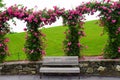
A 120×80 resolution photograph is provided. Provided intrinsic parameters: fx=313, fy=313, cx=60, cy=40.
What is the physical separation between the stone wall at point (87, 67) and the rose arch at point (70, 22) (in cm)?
52

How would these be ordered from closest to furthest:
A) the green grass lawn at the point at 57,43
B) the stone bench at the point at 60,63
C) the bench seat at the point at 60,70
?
the bench seat at the point at 60,70
the stone bench at the point at 60,63
the green grass lawn at the point at 57,43

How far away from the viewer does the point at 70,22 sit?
11938mm

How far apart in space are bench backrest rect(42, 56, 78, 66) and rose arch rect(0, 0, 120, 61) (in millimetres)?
694

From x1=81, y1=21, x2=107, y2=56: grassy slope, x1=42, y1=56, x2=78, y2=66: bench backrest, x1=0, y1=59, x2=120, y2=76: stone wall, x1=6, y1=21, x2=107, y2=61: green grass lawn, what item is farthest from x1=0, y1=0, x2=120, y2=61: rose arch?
x1=81, y1=21, x2=107, y2=56: grassy slope

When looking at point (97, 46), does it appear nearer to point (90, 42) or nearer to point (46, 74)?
point (90, 42)

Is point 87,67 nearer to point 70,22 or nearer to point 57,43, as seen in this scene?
point 70,22

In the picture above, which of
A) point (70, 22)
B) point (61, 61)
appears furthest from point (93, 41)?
point (61, 61)

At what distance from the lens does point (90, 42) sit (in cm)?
1730

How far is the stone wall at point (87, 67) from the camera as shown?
11359 millimetres

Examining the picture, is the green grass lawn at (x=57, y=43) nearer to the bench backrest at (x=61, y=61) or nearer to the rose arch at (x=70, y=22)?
the rose arch at (x=70, y=22)

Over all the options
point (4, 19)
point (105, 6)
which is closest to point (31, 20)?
point (4, 19)

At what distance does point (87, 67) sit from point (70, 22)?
1.84 meters

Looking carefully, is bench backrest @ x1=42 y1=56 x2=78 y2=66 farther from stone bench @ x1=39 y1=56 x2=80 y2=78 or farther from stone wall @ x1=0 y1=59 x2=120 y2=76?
stone wall @ x1=0 y1=59 x2=120 y2=76

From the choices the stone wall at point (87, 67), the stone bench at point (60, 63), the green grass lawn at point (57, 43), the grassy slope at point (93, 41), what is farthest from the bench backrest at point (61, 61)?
the grassy slope at point (93, 41)
